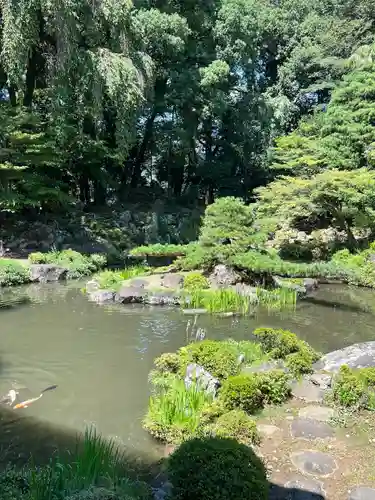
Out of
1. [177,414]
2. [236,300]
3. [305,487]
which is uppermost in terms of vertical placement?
[236,300]

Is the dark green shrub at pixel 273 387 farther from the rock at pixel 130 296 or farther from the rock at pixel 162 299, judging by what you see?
the rock at pixel 130 296

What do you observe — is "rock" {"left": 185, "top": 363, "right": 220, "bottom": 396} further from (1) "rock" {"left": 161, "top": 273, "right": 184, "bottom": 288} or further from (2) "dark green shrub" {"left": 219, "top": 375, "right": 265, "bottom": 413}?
(1) "rock" {"left": 161, "top": 273, "right": 184, "bottom": 288}

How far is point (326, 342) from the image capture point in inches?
348

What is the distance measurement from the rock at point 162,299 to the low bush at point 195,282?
1.31ft

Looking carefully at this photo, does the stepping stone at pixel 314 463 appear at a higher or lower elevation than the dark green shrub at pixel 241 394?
lower

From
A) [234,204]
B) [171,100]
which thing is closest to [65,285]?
[234,204]

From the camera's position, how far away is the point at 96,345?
8.32 m

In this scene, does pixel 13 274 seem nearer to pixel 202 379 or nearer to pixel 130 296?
pixel 130 296

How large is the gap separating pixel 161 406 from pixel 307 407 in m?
1.68

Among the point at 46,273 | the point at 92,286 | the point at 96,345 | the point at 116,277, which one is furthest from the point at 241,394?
the point at 46,273

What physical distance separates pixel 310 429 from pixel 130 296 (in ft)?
22.8

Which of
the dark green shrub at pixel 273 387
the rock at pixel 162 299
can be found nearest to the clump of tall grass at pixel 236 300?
the rock at pixel 162 299

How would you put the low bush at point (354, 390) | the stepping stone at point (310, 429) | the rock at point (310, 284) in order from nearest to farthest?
the stepping stone at point (310, 429)
the low bush at point (354, 390)
the rock at point (310, 284)

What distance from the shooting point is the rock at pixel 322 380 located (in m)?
6.00
